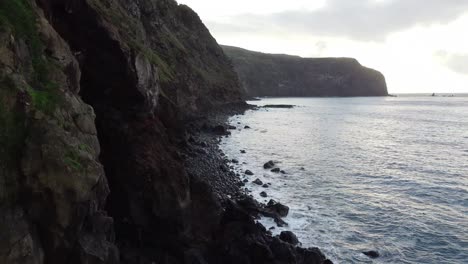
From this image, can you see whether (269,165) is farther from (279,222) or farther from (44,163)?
(44,163)

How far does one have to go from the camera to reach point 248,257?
23312mm

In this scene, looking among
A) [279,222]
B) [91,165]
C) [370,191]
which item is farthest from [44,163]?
[370,191]

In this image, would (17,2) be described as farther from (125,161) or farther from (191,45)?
(191,45)

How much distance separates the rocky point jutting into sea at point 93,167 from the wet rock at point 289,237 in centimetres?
28

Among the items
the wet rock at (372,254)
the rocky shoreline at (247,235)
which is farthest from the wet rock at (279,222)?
the wet rock at (372,254)

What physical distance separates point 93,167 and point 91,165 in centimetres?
12

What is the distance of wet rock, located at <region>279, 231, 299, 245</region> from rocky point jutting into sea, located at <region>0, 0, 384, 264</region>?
28cm

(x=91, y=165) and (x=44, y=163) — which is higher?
(x=44, y=163)

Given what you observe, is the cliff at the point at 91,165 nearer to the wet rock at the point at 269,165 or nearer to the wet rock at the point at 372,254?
the wet rock at the point at 372,254

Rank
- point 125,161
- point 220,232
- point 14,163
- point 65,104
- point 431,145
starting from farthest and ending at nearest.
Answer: point 431,145, point 220,232, point 125,161, point 65,104, point 14,163

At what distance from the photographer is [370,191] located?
41.3 m

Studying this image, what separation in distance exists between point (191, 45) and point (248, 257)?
112212mm

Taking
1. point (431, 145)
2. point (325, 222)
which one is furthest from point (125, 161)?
point (431, 145)

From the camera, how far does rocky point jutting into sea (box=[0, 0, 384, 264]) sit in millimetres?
14430
